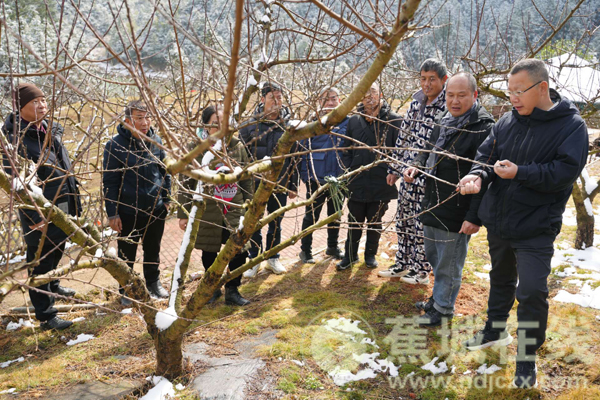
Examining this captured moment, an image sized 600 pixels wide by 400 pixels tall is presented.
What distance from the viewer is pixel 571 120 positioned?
2564 mm

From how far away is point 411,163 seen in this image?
11.8 ft

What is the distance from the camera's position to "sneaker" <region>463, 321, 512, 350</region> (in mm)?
3123

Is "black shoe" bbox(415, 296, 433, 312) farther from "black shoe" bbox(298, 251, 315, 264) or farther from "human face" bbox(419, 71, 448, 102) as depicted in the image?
"human face" bbox(419, 71, 448, 102)

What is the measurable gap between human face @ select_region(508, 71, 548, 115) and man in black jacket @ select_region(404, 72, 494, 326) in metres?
0.44

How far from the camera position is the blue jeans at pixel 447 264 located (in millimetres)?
3358

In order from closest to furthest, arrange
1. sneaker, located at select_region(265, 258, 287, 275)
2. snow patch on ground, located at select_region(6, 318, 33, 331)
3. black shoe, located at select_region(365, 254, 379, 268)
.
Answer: snow patch on ground, located at select_region(6, 318, 33, 331)
black shoe, located at select_region(365, 254, 379, 268)
sneaker, located at select_region(265, 258, 287, 275)

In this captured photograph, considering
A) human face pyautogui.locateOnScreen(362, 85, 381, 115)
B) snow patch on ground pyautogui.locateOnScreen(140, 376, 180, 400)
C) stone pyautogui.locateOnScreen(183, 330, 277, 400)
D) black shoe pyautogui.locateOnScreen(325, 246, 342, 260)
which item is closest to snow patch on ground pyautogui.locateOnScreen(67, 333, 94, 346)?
stone pyautogui.locateOnScreen(183, 330, 277, 400)

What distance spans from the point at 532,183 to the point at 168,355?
262cm

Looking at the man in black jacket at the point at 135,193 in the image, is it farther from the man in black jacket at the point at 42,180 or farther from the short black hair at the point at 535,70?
the short black hair at the point at 535,70

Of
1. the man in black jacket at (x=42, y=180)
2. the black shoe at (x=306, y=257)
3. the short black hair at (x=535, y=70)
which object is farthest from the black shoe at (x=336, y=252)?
the short black hair at (x=535, y=70)

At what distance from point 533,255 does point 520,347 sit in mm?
581

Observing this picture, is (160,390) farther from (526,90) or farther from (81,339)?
(526,90)

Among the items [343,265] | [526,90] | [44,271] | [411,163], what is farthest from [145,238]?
[526,90]

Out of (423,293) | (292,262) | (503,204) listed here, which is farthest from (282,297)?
(503,204)
